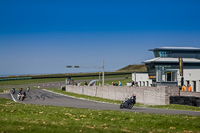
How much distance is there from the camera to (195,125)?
48.4 feet

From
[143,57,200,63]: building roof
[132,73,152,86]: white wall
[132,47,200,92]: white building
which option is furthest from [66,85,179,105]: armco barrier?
[143,57,200,63]: building roof

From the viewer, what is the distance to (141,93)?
43.7m

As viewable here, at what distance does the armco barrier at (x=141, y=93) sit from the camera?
117ft

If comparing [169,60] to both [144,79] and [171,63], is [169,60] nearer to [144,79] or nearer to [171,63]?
[171,63]

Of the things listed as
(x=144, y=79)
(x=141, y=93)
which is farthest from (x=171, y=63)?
(x=141, y=93)

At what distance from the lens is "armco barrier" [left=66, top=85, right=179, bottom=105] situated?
35750 mm

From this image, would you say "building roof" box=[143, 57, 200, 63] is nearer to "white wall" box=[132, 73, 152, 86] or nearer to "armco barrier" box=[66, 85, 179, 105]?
"white wall" box=[132, 73, 152, 86]

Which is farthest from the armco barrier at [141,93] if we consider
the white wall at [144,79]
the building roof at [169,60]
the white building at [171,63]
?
the building roof at [169,60]

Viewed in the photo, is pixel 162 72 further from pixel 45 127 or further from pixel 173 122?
pixel 45 127

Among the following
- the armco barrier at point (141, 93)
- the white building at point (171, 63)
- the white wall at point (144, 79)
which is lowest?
the armco barrier at point (141, 93)

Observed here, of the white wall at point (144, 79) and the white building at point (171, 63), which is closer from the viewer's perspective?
the white building at point (171, 63)

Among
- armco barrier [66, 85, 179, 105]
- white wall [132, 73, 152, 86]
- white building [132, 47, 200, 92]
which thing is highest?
white building [132, 47, 200, 92]

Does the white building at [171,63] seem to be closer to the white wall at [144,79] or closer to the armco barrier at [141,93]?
the white wall at [144,79]

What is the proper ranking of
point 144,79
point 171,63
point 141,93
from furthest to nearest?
point 144,79, point 171,63, point 141,93
